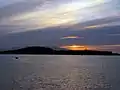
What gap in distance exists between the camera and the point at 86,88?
5828cm

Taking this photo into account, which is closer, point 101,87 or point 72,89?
point 72,89

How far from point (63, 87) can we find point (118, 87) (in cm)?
1177

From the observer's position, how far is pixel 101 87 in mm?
60250

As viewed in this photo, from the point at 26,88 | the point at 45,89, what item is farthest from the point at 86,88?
the point at 26,88

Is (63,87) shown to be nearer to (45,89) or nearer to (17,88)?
(45,89)

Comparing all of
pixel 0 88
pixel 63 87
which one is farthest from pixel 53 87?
pixel 0 88

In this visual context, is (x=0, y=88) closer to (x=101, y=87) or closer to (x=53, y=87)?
(x=53, y=87)

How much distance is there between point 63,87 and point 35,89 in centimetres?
599

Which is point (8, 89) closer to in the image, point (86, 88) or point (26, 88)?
point (26, 88)

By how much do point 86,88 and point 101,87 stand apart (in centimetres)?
388

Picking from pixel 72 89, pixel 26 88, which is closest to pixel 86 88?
pixel 72 89

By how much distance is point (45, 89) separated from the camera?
56.6 metres

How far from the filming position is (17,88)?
191 ft

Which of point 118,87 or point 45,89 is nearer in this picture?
point 45,89
